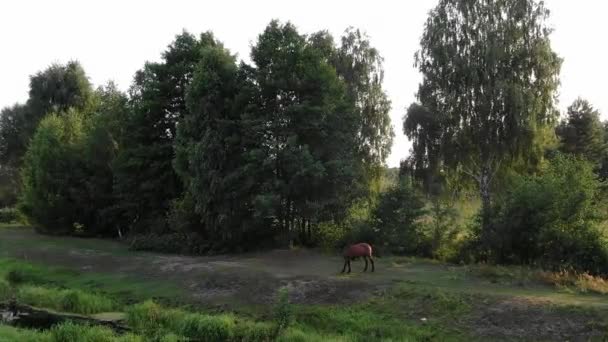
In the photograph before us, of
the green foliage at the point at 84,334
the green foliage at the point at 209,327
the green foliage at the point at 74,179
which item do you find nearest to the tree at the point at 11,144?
the green foliage at the point at 74,179

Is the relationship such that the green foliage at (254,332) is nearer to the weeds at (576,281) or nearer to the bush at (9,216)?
the weeds at (576,281)

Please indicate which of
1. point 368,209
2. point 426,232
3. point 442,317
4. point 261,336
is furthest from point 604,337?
point 368,209

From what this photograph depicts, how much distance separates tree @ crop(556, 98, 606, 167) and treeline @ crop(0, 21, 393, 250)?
55.6 feet

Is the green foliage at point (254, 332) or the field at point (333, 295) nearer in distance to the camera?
the field at point (333, 295)

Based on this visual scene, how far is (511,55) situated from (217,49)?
17.5 metres

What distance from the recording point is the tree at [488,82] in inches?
1195

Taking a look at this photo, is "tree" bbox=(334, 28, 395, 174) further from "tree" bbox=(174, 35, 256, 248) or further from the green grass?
the green grass

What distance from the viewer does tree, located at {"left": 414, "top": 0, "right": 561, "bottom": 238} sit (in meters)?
30.3

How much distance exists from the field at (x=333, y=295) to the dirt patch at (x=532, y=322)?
0.03m

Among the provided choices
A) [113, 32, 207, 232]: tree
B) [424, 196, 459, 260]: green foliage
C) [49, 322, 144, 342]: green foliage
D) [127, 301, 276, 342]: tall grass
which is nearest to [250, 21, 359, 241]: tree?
[424, 196, 459, 260]: green foliage

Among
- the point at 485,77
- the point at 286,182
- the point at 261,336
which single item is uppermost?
the point at 485,77

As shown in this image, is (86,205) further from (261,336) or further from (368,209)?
(261,336)

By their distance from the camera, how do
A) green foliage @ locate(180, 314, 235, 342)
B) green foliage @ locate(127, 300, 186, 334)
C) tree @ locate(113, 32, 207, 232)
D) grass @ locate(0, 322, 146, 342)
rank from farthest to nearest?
1. tree @ locate(113, 32, 207, 232)
2. green foliage @ locate(127, 300, 186, 334)
3. green foliage @ locate(180, 314, 235, 342)
4. grass @ locate(0, 322, 146, 342)

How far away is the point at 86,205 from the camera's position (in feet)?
136
